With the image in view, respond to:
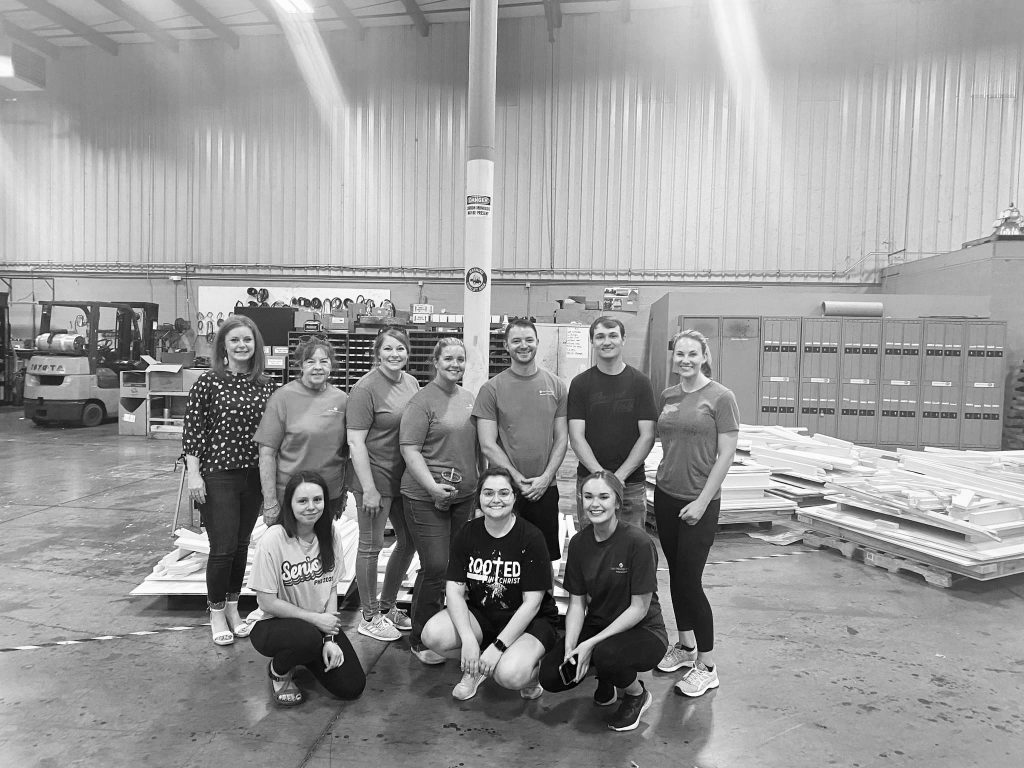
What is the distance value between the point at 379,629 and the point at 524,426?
1.44 meters

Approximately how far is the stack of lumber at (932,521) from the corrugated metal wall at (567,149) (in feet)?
27.8

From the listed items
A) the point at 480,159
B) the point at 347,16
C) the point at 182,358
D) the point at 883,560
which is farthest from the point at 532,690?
Result: the point at 347,16

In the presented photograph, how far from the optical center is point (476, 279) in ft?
19.1

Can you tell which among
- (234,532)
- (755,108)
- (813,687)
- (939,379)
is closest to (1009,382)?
(939,379)

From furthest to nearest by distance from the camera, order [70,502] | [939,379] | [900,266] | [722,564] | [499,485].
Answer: [900,266]
[939,379]
[70,502]
[722,564]
[499,485]

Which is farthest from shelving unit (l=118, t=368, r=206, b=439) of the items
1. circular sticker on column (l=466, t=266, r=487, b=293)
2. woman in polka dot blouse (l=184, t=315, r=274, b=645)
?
woman in polka dot blouse (l=184, t=315, r=274, b=645)

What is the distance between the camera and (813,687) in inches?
130

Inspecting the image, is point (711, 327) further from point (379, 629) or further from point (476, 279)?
point (379, 629)

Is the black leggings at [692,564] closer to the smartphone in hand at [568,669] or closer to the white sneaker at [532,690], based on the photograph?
the smartphone in hand at [568,669]

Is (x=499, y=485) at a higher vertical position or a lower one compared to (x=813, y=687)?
higher

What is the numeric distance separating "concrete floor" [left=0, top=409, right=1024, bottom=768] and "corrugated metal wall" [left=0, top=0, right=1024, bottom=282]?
1021 centimetres

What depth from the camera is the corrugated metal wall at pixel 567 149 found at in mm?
13133

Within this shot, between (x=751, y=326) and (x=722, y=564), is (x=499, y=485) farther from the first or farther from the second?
(x=751, y=326)

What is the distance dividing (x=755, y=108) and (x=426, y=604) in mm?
13271
